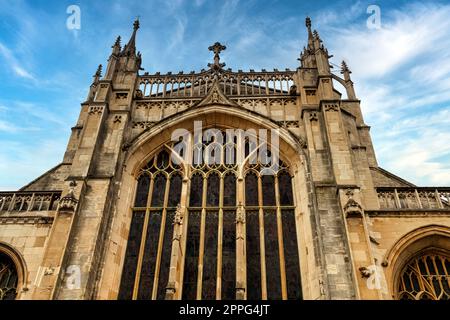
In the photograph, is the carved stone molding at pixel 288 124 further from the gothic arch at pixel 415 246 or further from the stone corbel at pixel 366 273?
the stone corbel at pixel 366 273

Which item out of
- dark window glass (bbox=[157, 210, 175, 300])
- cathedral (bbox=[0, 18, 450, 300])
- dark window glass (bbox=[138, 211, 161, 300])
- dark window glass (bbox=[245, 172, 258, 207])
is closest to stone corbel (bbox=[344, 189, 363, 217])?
cathedral (bbox=[0, 18, 450, 300])

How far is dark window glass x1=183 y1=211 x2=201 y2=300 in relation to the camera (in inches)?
388

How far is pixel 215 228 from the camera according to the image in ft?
35.9

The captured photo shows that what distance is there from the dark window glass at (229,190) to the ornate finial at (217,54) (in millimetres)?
4670

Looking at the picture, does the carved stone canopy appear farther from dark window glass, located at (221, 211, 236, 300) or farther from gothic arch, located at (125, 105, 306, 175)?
dark window glass, located at (221, 211, 236, 300)

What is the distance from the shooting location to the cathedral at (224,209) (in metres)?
9.39

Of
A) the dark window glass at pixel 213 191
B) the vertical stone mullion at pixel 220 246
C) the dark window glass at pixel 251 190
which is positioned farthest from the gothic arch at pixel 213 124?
the vertical stone mullion at pixel 220 246

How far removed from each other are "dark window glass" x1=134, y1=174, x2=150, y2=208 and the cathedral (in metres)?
0.04

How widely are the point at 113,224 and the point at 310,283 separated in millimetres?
5142

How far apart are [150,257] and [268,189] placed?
377 cm
